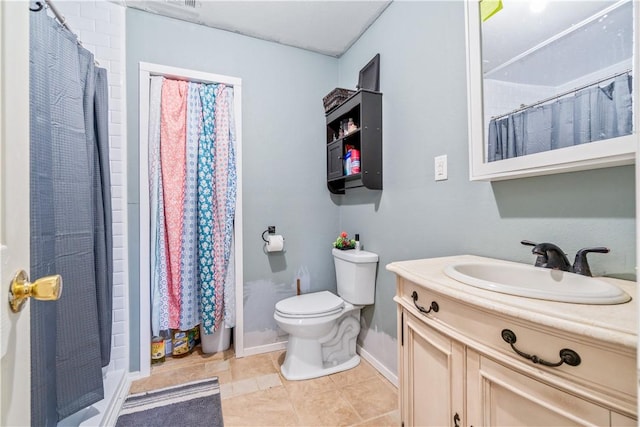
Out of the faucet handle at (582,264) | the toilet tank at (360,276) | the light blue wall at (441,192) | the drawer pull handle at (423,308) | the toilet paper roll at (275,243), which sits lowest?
the toilet tank at (360,276)

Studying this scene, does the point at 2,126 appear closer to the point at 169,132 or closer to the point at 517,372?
the point at 517,372

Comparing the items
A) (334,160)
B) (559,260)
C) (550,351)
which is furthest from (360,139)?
(550,351)

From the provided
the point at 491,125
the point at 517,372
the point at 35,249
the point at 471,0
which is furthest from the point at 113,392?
the point at 471,0

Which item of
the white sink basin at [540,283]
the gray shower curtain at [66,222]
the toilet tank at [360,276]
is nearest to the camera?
the white sink basin at [540,283]

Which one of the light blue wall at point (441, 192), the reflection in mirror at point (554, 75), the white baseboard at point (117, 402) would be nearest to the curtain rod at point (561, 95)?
the reflection in mirror at point (554, 75)

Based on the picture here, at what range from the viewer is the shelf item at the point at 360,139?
1709mm

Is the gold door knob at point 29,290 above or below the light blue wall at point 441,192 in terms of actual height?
below

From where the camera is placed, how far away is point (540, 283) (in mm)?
854

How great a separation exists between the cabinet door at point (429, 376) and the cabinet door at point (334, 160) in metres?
1.24

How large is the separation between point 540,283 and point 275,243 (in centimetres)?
151

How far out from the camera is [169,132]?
1824 mm

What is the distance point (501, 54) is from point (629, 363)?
3.40 ft

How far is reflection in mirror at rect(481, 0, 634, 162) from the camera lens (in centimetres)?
74

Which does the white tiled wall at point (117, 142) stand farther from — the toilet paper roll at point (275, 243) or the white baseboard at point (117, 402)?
the toilet paper roll at point (275, 243)
